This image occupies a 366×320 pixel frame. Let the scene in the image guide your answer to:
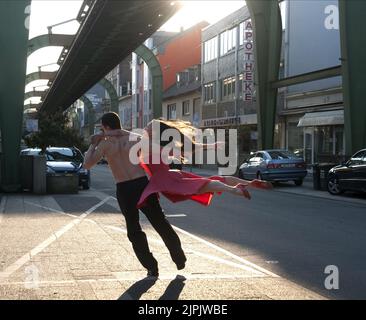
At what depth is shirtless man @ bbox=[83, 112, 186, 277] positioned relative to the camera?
250 inches

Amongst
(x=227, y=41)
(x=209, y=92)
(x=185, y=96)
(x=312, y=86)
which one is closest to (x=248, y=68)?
(x=312, y=86)

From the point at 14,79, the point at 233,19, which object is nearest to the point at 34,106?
the point at 233,19

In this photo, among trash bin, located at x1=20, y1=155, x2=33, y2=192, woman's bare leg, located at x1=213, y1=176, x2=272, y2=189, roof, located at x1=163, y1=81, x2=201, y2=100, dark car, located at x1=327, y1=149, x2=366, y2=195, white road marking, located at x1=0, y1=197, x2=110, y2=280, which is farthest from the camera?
roof, located at x1=163, y1=81, x2=201, y2=100

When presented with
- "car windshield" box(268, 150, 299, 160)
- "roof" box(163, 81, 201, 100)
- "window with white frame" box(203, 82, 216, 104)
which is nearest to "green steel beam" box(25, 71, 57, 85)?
"roof" box(163, 81, 201, 100)

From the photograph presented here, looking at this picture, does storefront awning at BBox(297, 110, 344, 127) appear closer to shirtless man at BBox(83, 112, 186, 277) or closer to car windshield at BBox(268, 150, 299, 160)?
car windshield at BBox(268, 150, 299, 160)

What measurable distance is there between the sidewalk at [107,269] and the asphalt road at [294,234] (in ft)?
1.28

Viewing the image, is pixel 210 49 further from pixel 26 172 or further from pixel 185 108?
pixel 26 172

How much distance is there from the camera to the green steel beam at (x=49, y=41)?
36.1 m

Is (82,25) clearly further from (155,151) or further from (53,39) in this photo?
(155,151)

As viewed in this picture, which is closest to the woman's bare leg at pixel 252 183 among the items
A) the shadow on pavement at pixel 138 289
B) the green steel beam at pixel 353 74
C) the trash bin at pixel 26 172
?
the shadow on pavement at pixel 138 289

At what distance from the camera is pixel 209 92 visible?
4944cm

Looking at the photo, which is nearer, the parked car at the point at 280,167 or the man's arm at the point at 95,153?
the man's arm at the point at 95,153

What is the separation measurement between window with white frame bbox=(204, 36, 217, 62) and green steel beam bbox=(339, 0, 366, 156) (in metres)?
27.8

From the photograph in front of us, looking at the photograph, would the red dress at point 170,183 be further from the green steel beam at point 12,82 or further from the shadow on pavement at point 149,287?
the green steel beam at point 12,82
